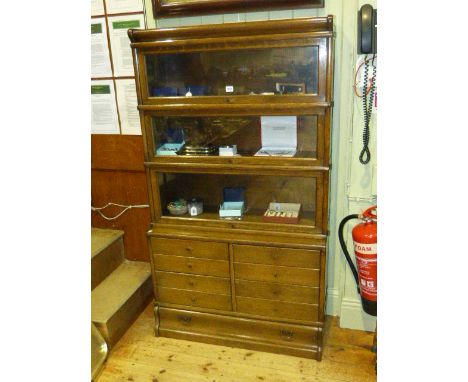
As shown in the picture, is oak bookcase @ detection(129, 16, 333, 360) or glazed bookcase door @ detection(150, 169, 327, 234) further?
glazed bookcase door @ detection(150, 169, 327, 234)

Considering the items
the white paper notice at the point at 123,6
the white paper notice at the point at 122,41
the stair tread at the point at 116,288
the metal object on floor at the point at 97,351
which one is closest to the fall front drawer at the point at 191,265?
the stair tread at the point at 116,288

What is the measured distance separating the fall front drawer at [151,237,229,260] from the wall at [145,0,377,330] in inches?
27.6

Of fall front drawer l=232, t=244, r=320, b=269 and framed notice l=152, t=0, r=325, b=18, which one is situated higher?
framed notice l=152, t=0, r=325, b=18

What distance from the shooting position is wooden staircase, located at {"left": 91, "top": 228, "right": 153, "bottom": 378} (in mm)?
2305

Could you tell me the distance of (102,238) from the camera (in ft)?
8.93

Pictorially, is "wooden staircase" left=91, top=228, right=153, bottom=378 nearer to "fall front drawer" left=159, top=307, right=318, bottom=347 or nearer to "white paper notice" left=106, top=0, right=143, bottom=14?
"fall front drawer" left=159, top=307, right=318, bottom=347

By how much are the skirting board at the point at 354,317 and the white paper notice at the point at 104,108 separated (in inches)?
73.3

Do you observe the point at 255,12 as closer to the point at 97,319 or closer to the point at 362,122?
the point at 362,122

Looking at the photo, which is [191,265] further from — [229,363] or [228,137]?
[228,137]

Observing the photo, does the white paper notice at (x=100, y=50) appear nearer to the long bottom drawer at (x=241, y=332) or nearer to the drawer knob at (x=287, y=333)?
the long bottom drawer at (x=241, y=332)

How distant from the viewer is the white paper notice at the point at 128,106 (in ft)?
8.21

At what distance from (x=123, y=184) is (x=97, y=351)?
109 cm

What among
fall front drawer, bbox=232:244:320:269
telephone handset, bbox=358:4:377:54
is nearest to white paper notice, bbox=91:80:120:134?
fall front drawer, bbox=232:244:320:269
